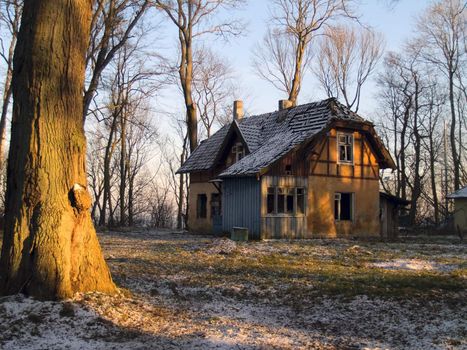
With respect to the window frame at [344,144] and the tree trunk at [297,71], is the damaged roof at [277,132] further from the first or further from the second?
the tree trunk at [297,71]

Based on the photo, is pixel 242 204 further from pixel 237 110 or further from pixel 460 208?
pixel 460 208

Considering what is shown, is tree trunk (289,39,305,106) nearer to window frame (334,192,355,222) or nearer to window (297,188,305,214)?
window frame (334,192,355,222)

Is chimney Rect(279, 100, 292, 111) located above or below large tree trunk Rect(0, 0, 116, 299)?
above

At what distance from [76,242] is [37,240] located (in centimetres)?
54

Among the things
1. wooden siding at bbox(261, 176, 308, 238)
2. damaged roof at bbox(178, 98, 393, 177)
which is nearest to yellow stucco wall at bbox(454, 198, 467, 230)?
damaged roof at bbox(178, 98, 393, 177)

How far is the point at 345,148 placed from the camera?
2625 centimetres

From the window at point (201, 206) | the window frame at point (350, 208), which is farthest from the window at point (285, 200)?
the window at point (201, 206)

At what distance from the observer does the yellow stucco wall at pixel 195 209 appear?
2900 cm

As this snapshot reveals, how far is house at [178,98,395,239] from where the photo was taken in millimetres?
23453

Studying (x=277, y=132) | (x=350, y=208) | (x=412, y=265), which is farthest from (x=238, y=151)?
(x=412, y=265)

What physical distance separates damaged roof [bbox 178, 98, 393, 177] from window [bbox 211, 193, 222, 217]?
161 cm

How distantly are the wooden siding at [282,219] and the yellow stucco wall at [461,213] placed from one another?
47.5 feet

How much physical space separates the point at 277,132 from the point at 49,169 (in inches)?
792

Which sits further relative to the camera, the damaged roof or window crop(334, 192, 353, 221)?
window crop(334, 192, 353, 221)
